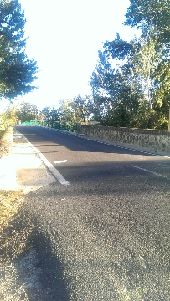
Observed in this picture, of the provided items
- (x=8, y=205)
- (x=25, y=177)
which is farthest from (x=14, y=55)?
(x=8, y=205)

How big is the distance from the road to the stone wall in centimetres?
1535

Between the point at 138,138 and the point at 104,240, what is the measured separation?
2574 centimetres

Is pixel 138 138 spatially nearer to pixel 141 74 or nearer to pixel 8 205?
pixel 141 74

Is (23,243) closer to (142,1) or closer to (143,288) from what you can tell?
(143,288)

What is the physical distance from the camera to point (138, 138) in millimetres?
31453

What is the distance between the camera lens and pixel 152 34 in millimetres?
37719

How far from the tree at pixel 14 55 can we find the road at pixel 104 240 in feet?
80.7

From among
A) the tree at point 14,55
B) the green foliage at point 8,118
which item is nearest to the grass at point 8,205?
the green foliage at point 8,118

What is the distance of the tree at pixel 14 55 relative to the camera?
34.2 meters

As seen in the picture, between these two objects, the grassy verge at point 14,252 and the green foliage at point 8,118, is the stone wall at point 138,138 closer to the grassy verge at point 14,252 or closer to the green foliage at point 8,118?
the green foliage at point 8,118

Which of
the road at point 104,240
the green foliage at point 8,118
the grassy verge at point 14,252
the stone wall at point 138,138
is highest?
the green foliage at point 8,118

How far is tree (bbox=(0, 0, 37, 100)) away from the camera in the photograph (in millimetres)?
34188

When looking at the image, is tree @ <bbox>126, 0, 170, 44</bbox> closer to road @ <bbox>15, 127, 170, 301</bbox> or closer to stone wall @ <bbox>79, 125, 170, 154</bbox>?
stone wall @ <bbox>79, 125, 170, 154</bbox>

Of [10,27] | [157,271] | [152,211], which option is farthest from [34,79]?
[157,271]
